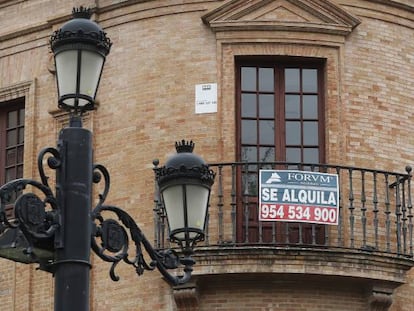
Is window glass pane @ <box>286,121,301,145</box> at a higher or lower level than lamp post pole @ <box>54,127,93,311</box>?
higher

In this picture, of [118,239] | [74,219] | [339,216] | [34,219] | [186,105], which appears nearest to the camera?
[34,219]

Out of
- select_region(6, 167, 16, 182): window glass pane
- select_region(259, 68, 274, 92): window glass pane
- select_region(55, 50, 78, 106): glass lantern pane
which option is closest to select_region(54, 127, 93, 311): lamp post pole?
select_region(55, 50, 78, 106): glass lantern pane

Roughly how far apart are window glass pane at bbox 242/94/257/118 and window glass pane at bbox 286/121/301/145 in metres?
0.57

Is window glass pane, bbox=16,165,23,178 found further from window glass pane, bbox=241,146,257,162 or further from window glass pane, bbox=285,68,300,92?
window glass pane, bbox=285,68,300,92

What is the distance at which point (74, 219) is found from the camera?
12039 millimetres

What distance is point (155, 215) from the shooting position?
2078 cm

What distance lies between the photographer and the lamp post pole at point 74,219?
11883 millimetres

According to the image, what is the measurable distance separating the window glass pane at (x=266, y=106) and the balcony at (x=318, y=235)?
0.91m

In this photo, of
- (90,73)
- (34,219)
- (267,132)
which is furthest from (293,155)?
(34,219)

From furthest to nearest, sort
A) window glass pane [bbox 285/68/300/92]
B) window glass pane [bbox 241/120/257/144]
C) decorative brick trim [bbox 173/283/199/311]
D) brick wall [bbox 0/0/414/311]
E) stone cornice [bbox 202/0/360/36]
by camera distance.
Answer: window glass pane [bbox 285/68/300/92] → stone cornice [bbox 202/0/360/36] → window glass pane [bbox 241/120/257/144] → brick wall [bbox 0/0/414/311] → decorative brick trim [bbox 173/283/199/311]

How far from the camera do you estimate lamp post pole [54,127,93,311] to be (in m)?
11.9

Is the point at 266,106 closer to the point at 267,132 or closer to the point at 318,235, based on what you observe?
the point at 267,132

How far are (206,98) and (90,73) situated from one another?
9.18 m

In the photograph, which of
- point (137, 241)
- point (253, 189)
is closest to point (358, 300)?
point (253, 189)
